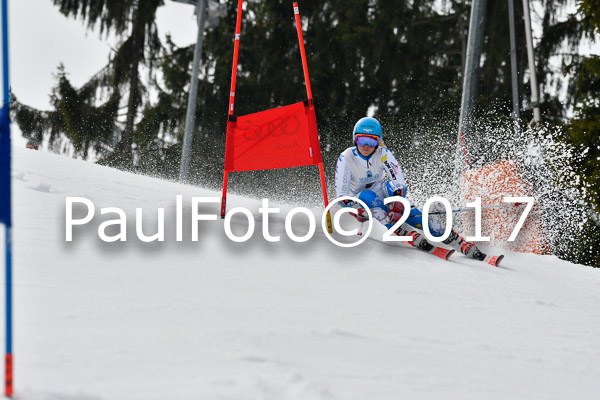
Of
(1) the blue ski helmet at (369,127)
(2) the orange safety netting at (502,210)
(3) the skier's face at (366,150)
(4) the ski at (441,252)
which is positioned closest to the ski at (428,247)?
(4) the ski at (441,252)

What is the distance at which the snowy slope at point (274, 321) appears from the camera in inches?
96.0

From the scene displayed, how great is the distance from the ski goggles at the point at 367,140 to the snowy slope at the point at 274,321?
4.00 feet

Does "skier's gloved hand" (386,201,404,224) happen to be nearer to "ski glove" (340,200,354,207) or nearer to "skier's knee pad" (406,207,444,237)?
"skier's knee pad" (406,207,444,237)

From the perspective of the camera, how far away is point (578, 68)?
15461mm

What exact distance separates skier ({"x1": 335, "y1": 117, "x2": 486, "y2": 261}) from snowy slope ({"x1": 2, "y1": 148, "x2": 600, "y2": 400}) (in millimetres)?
652

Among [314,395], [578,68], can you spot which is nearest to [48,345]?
[314,395]

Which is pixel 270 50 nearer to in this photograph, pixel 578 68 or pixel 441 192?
pixel 578 68

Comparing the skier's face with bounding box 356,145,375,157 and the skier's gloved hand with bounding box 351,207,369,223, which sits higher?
the skier's face with bounding box 356,145,375,157

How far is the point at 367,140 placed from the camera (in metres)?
6.14

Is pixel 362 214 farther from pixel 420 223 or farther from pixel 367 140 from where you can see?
pixel 367 140

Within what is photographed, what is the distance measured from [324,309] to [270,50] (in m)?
18.3

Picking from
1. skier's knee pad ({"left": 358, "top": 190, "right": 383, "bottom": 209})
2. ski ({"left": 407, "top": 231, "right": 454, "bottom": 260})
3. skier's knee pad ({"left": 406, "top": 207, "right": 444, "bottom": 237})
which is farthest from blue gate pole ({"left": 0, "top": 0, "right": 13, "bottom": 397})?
skier's knee pad ({"left": 406, "top": 207, "right": 444, "bottom": 237})

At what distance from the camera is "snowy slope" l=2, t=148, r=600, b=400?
2.44 m

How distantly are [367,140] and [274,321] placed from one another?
3307 millimetres
